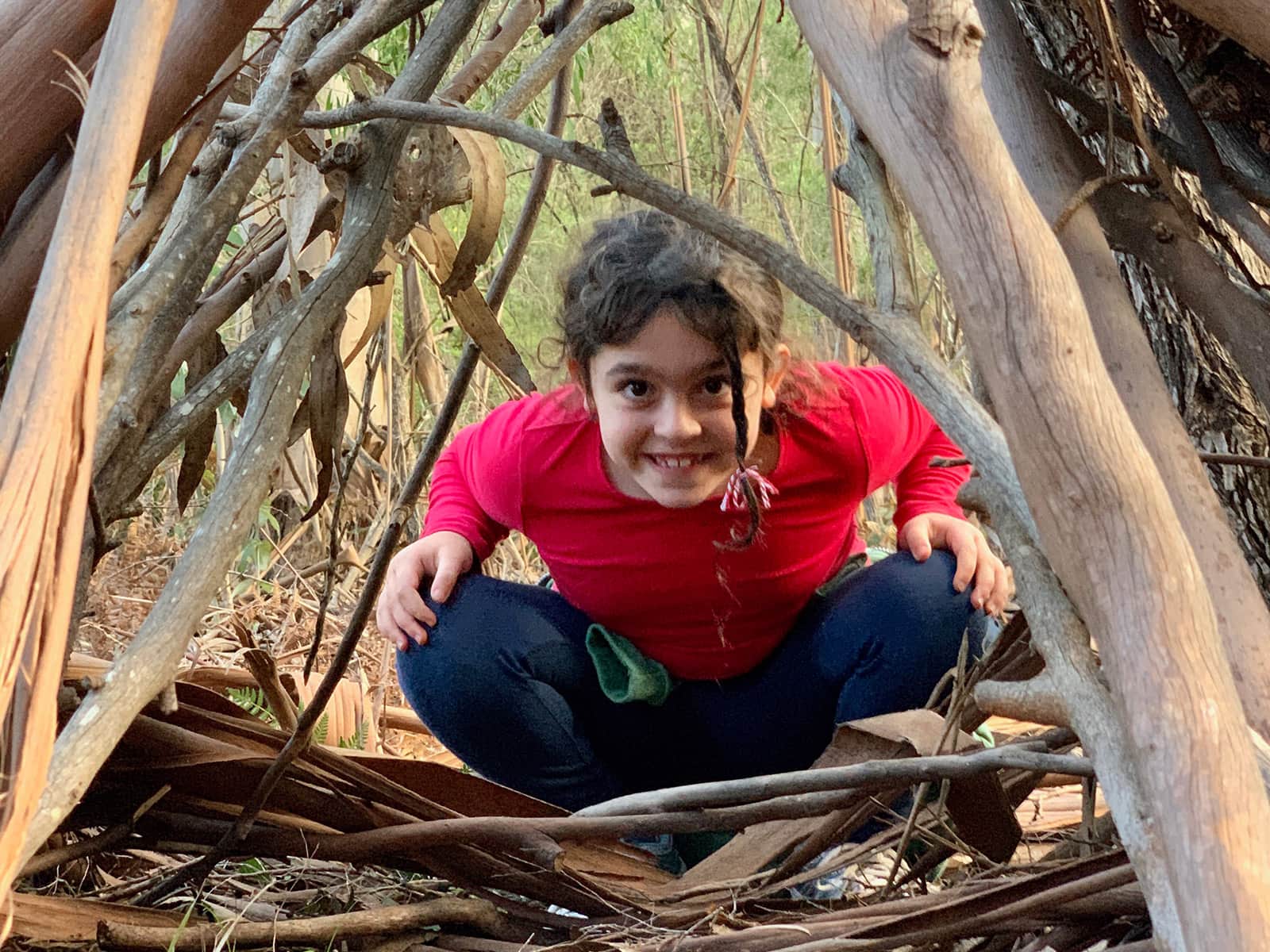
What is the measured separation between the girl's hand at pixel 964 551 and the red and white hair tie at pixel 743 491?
6.3 inches

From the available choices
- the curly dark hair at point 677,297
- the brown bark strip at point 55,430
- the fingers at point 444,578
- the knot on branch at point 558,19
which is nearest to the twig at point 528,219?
the knot on branch at point 558,19

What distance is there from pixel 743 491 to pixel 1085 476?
0.84 m

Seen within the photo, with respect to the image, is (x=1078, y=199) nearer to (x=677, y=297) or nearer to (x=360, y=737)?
(x=677, y=297)

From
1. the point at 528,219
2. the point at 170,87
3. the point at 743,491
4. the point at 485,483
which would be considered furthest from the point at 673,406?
the point at 170,87

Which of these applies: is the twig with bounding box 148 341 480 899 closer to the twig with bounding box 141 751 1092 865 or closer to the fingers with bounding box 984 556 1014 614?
the twig with bounding box 141 751 1092 865

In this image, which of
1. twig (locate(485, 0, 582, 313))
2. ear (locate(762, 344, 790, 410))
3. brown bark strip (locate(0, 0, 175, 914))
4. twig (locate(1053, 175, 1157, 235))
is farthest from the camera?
ear (locate(762, 344, 790, 410))

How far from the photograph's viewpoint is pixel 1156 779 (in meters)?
0.48

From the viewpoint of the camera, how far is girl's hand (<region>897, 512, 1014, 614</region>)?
143cm

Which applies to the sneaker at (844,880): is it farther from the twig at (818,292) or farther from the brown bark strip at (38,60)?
the brown bark strip at (38,60)

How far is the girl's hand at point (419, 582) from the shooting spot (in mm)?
1491

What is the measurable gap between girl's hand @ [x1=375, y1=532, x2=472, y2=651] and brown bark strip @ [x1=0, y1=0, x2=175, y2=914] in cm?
103

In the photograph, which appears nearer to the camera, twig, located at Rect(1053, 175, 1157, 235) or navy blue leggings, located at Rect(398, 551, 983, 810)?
twig, located at Rect(1053, 175, 1157, 235)

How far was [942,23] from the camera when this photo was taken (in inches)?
24.7

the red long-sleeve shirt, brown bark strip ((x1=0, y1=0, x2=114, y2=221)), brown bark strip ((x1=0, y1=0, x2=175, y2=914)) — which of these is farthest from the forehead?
brown bark strip ((x1=0, y1=0, x2=175, y2=914))
